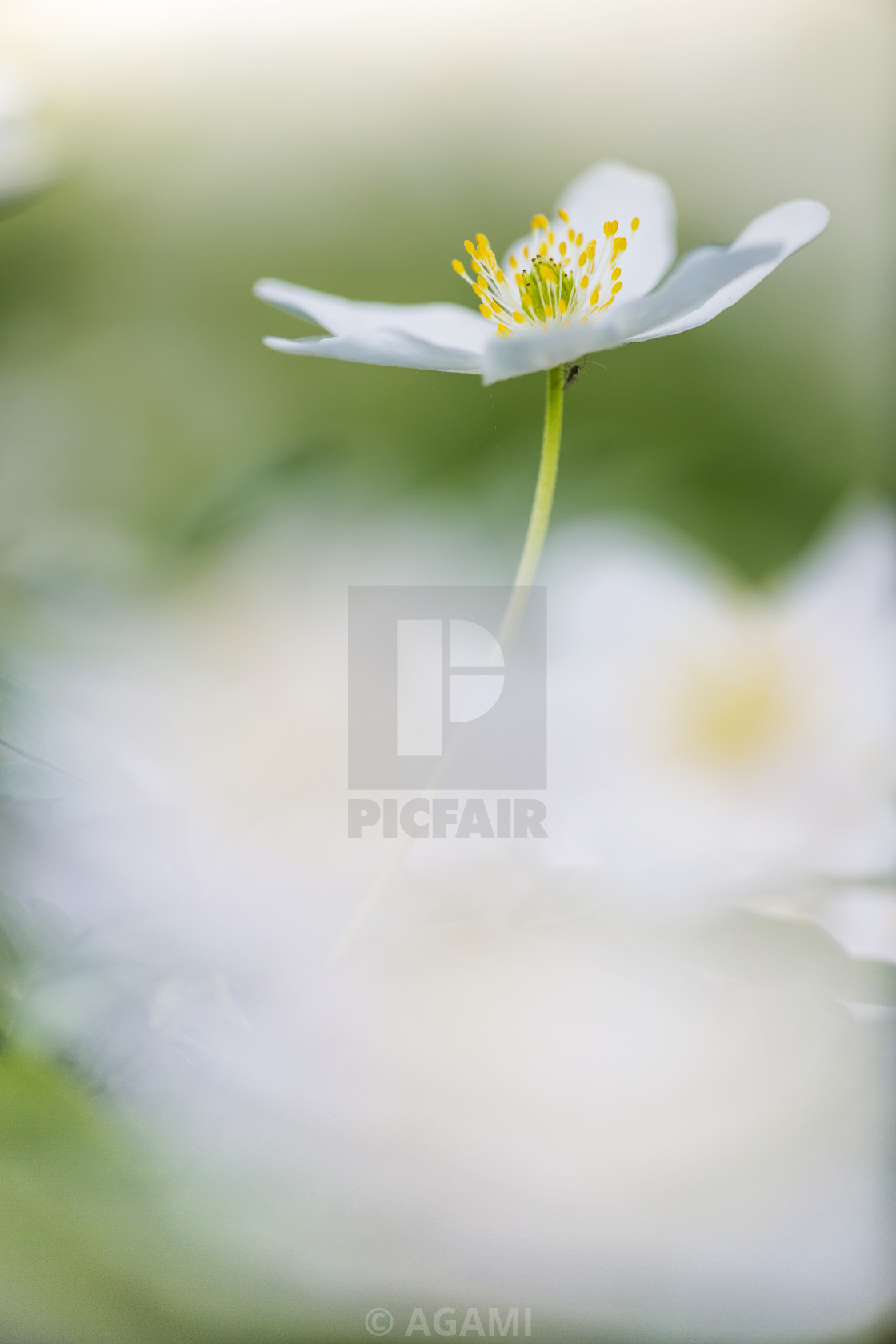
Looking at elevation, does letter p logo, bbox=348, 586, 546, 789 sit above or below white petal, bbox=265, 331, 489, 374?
below

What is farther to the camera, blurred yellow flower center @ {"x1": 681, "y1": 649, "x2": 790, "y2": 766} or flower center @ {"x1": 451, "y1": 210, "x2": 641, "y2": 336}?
blurred yellow flower center @ {"x1": 681, "y1": 649, "x2": 790, "y2": 766}

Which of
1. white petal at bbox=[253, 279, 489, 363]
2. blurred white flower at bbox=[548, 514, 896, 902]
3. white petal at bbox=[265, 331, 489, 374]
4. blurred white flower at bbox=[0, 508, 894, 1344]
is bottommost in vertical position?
blurred white flower at bbox=[0, 508, 894, 1344]

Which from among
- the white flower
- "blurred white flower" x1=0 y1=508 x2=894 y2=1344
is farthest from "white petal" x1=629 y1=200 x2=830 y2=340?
"blurred white flower" x1=0 y1=508 x2=894 y2=1344

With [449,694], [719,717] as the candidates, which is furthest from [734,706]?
[449,694]

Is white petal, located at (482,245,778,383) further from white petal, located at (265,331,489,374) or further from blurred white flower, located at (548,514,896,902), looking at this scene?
blurred white flower, located at (548,514,896,902)

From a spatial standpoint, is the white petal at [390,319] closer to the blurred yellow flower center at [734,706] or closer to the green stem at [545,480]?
the green stem at [545,480]

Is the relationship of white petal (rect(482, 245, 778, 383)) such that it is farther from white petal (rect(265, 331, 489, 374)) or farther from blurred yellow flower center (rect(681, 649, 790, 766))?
blurred yellow flower center (rect(681, 649, 790, 766))

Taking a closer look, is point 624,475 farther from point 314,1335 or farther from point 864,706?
point 314,1335

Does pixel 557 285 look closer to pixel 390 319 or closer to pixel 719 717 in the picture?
pixel 390 319
